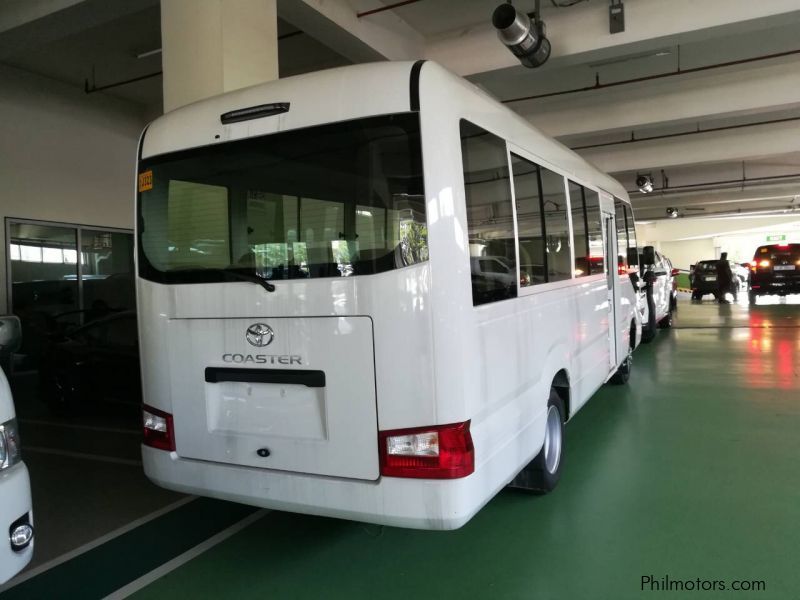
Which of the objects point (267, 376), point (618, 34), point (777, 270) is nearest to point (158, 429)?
point (267, 376)

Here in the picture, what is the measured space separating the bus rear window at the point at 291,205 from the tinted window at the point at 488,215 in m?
0.36

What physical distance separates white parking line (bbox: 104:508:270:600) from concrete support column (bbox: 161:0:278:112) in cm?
328

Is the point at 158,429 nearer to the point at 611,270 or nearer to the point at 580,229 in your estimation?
the point at 580,229

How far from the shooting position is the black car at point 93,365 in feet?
20.3

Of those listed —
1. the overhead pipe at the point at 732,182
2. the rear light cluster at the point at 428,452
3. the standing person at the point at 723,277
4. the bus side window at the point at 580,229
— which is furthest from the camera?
the standing person at the point at 723,277

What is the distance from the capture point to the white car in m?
2.20

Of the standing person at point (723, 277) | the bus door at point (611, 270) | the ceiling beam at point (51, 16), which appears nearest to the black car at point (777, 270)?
the standing person at point (723, 277)

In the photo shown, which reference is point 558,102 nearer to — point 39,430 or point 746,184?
point 39,430

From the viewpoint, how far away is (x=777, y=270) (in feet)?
59.3

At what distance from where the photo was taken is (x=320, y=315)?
2674 millimetres

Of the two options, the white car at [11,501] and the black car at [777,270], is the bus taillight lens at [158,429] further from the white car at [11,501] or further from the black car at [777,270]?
the black car at [777,270]

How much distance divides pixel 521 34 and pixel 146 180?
406 cm

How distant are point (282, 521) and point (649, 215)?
88.5ft

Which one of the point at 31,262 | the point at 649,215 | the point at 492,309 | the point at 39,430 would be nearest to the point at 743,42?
the point at 492,309
